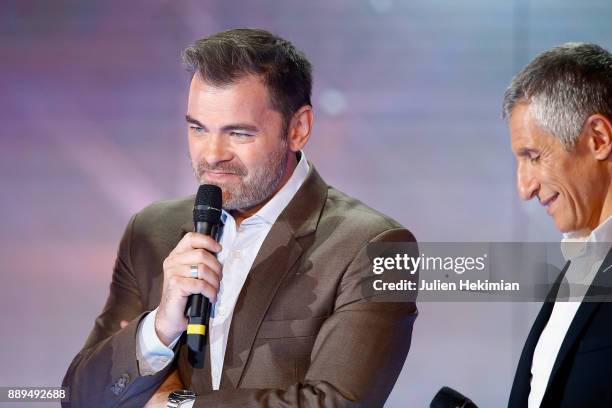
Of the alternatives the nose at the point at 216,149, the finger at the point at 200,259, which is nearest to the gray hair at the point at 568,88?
the nose at the point at 216,149

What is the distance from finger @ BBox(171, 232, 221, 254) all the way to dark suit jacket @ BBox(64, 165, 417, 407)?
0.40 m

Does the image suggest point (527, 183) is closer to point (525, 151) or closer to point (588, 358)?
point (525, 151)

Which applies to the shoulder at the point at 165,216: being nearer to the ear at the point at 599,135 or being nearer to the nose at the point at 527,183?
the nose at the point at 527,183

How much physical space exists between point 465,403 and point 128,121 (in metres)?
2.21

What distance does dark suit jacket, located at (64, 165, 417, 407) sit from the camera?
288 centimetres

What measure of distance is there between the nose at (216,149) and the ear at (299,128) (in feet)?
0.94

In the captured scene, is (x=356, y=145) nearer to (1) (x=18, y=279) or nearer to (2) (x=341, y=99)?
(2) (x=341, y=99)

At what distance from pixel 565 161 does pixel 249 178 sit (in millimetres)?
1123

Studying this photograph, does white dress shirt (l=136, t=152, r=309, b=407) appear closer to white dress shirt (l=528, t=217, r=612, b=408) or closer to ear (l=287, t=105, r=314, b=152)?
ear (l=287, t=105, r=314, b=152)

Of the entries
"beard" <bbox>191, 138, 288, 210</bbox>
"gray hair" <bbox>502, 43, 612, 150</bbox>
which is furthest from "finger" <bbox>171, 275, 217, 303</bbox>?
"gray hair" <bbox>502, 43, 612, 150</bbox>

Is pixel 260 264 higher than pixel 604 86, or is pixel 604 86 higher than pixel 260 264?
pixel 604 86

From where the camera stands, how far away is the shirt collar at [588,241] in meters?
2.83

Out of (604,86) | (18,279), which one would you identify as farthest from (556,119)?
(18,279)

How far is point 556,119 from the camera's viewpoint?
2869 mm
